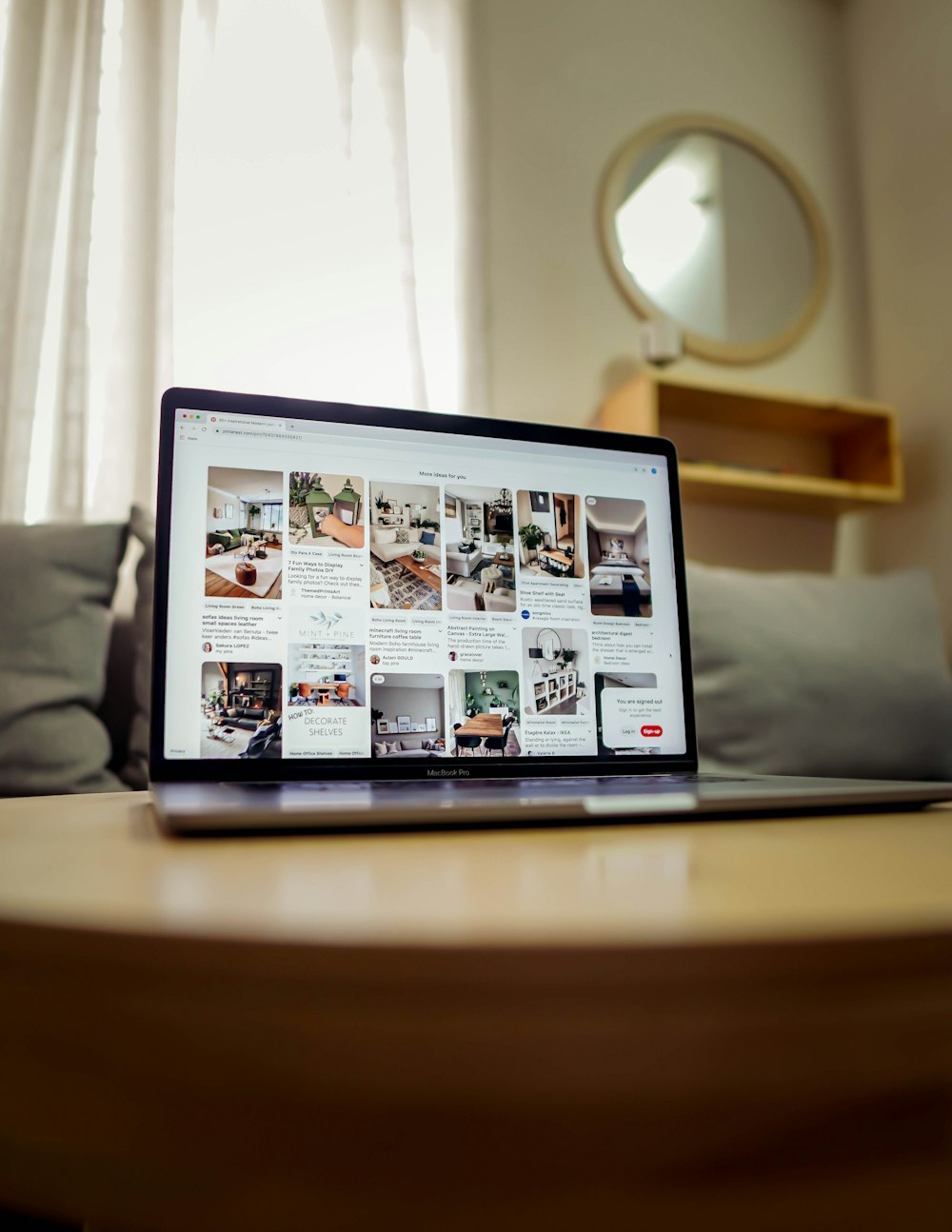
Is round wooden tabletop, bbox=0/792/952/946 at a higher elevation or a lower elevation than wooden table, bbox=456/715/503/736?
lower

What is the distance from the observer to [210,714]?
669 mm

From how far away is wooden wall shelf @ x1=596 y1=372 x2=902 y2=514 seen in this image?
7.01ft

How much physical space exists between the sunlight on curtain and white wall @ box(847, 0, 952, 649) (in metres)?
1.35

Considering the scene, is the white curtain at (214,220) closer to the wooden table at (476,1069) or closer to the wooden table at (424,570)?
the wooden table at (424,570)

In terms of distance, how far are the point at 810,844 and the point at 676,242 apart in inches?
93.1

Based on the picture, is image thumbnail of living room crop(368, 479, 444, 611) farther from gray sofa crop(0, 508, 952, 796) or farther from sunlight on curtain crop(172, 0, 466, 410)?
sunlight on curtain crop(172, 0, 466, 410)

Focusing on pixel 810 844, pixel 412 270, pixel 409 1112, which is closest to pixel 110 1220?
pixel 409 1112

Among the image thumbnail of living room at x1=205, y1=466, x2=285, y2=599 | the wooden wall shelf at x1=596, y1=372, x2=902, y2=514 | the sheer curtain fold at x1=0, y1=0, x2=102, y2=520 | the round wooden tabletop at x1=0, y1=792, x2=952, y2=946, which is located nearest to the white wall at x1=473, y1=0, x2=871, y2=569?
the wooden wall shelf at x1=596, y1=372, x2=902, y2=514

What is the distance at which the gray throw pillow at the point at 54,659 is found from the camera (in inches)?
46.9

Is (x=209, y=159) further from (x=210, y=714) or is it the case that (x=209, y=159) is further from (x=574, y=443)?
(x=210, y=714)

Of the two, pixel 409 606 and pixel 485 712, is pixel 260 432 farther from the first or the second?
pixel 485 712

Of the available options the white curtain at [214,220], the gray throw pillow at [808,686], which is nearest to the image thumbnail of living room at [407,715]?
the gray throw pillow at [808,686]

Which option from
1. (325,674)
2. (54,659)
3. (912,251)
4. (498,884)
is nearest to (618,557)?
(325,674)

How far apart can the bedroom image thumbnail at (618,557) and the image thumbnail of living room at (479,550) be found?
8 centimetres
